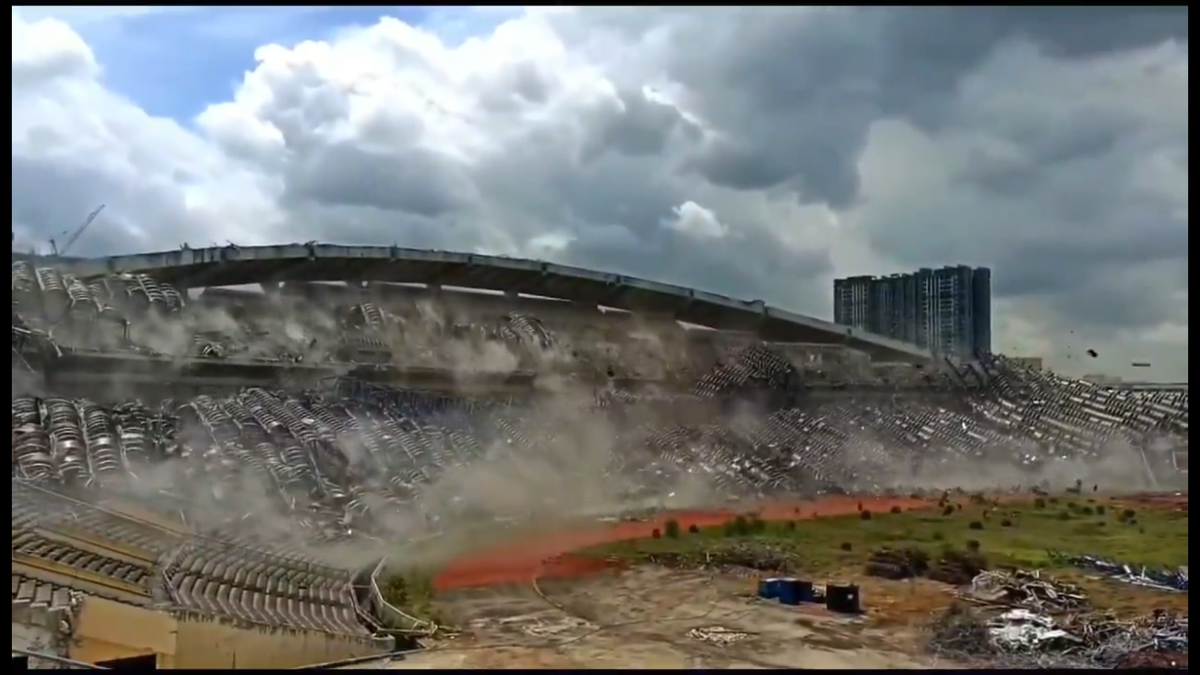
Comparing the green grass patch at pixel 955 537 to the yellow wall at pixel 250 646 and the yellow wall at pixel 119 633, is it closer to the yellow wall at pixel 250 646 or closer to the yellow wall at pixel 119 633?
the yellow wall at pixel 250 646

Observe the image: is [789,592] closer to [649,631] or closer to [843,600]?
[843,600]

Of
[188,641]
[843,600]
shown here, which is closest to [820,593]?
[843,600]

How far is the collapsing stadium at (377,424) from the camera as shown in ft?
34.8

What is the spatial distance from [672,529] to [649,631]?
7.55 metres

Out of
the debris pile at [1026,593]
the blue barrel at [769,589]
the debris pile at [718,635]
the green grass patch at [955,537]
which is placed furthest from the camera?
the green grass patch at [955,537]

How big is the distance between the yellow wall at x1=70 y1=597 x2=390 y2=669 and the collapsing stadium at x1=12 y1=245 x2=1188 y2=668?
0.08ft

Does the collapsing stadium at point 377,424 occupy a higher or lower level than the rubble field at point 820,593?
higher

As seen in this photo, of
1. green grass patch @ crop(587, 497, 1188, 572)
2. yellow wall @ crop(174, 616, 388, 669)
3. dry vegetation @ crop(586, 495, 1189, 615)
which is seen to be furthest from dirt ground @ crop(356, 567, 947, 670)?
green grass patch @ crop(587, 497, 1188, 572)

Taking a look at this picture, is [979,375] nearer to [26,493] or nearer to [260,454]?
[260,454]

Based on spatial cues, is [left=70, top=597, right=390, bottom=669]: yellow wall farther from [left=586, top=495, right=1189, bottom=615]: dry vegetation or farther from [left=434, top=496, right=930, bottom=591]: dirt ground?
[left=586, top=495, right=1189, bottom=615]: dry vegetation

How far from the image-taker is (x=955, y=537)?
18000 mm

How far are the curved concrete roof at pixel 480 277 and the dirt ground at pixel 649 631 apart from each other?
41.8 ft

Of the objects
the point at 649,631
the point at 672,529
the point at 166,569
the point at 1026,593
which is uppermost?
the point at 166,569

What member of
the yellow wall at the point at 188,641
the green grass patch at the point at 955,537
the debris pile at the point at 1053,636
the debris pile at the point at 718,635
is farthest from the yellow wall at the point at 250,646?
the green grass patch at the point at 955,537
